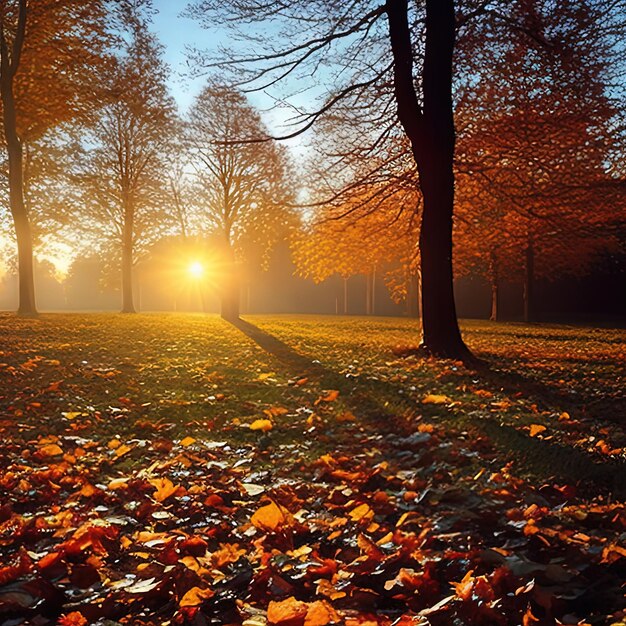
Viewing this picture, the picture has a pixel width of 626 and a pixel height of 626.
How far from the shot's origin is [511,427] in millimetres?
4789

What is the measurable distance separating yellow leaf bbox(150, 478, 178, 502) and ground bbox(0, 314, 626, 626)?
0.01 metres

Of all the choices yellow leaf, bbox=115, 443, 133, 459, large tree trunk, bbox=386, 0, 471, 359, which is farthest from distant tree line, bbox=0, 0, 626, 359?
yellow leaf, bbox=115, 443, 133, 459

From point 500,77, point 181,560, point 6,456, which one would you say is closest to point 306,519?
point 181,560

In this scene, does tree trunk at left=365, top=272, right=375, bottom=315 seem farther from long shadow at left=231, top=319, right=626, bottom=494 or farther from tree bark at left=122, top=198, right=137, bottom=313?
long shadow at left=231, top=319, right=626, bottom=494

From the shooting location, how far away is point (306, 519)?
10.7 feet

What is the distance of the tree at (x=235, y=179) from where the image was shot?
21.3m

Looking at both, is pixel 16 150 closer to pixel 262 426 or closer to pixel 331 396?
pixel 331 396

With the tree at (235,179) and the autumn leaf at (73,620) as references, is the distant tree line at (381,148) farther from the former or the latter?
the autumn leaf at (73,620)

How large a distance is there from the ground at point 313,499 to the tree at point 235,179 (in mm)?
14896

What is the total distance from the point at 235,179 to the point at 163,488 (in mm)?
20022

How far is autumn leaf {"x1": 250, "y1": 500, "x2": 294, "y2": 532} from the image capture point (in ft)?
10.2

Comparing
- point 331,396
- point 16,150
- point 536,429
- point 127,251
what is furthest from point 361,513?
point 127,251

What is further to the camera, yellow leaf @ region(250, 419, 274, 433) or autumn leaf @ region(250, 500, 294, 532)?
yellow leaf @ region(250, 419, 274, 433)

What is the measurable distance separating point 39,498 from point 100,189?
25.6 meters
